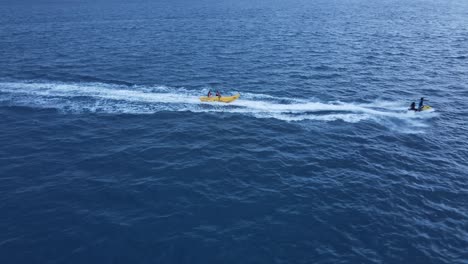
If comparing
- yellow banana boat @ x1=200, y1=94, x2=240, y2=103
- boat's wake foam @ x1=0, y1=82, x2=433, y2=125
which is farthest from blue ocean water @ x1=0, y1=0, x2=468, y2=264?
yellow banana boat @ x1=200, y1=94, x2=240, y2=103

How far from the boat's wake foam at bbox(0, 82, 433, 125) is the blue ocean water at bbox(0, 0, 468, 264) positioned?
399mm

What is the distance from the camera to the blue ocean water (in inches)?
1171

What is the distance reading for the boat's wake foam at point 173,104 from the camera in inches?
2168

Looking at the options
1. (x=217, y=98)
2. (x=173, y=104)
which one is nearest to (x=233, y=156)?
(x=217, y=98)

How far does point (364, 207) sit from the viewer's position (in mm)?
34094

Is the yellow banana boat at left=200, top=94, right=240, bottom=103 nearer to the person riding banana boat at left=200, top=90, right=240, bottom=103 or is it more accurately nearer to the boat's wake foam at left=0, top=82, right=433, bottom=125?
the person riding banana boat at left=200, top=90, right=240, bottom=103

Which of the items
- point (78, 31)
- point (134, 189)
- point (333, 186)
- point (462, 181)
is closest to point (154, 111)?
point (134, 189)

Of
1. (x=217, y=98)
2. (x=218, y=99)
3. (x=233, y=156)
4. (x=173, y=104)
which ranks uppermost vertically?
(x=217, y=98)

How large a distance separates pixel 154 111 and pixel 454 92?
6149 centimetres

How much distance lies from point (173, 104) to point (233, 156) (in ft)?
67.6

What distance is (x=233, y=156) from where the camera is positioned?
143 ft

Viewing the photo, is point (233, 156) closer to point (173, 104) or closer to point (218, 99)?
point (218, 99)

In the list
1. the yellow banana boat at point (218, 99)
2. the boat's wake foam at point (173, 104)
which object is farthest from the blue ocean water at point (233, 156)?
the yellow banana boat at point (218, 99)

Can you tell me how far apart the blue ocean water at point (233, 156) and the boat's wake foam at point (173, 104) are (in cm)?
40
